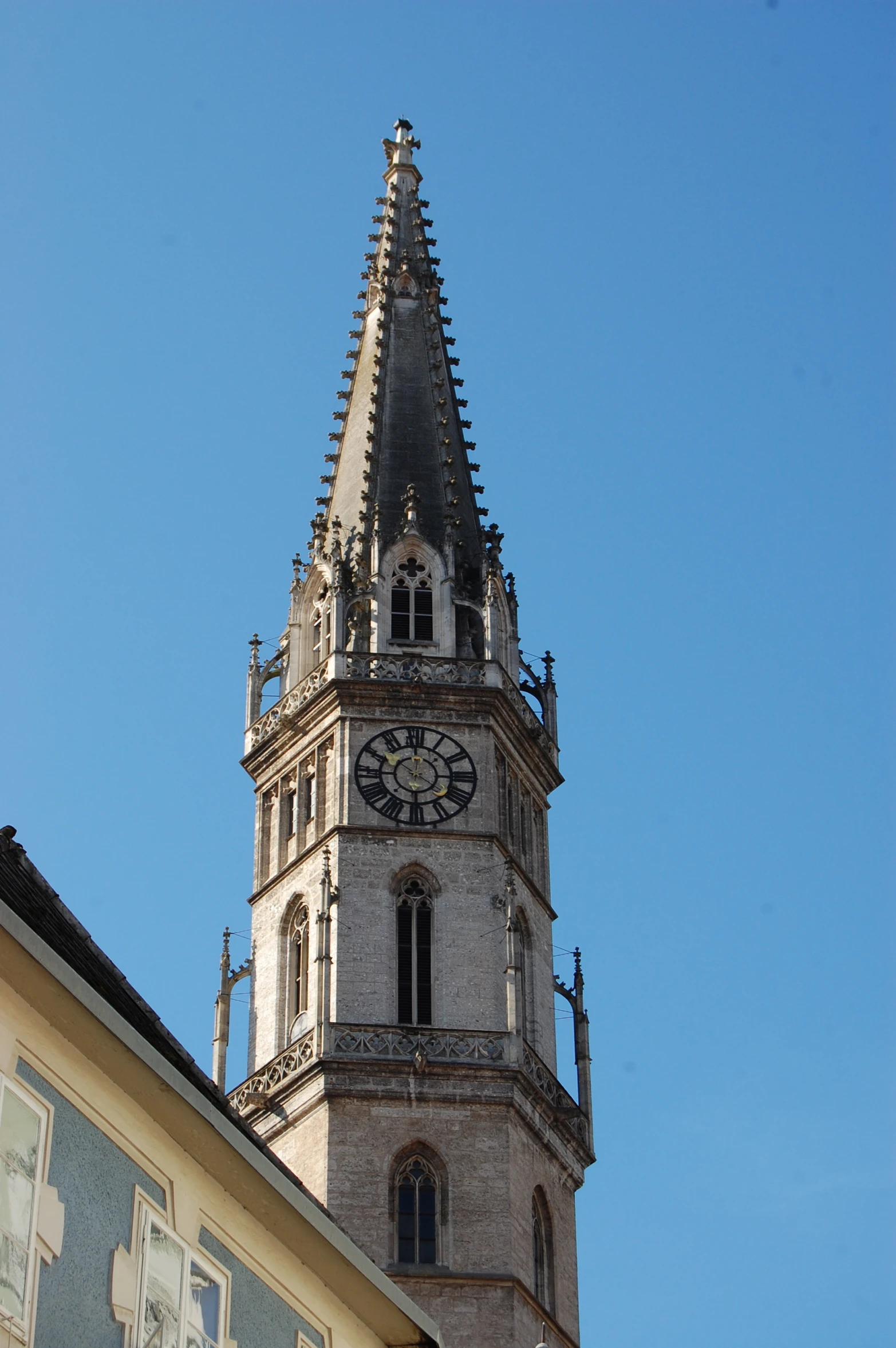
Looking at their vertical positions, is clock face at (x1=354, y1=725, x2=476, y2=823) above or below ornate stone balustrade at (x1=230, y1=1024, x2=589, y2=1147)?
above

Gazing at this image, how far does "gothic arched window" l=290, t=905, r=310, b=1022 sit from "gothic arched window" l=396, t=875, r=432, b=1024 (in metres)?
1.71

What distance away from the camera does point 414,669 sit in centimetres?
4953

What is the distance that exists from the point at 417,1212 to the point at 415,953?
495 cm

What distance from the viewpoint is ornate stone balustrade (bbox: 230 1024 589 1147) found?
44062mm

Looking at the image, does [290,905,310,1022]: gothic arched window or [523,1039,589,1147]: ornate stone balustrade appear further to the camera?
[290,905,310,1022]: gothic arched window

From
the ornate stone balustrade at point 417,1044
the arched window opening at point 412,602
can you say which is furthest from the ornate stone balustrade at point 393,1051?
the arched window opening at point 412,602

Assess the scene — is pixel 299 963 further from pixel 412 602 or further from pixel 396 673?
pixel 412 602

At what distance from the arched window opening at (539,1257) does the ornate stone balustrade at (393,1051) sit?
1996 millimetres

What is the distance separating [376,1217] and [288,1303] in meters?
24.8

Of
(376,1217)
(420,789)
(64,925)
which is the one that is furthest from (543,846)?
(64,925)

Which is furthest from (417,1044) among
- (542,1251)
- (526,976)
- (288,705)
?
(288,705)

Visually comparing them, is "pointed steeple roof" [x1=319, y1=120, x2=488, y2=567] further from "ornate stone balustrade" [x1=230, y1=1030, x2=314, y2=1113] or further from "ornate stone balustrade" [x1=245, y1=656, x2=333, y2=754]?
"ornate stone balustrade" [x1=230, y1=1030, x2=314, y2=1113]

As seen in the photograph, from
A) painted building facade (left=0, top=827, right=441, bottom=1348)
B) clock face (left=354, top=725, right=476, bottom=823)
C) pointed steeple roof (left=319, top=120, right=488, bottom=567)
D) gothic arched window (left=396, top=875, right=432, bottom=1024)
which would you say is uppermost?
pointed steeple roof (left=319, top=120, right=488, bottom=567)

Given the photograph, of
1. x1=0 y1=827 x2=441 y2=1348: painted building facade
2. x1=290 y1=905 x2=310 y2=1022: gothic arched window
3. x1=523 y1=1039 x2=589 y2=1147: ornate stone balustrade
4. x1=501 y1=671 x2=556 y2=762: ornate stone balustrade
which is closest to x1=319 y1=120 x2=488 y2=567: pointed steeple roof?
x1=501 y1=671 x2=556 y2=762: ornate stone balustrade
